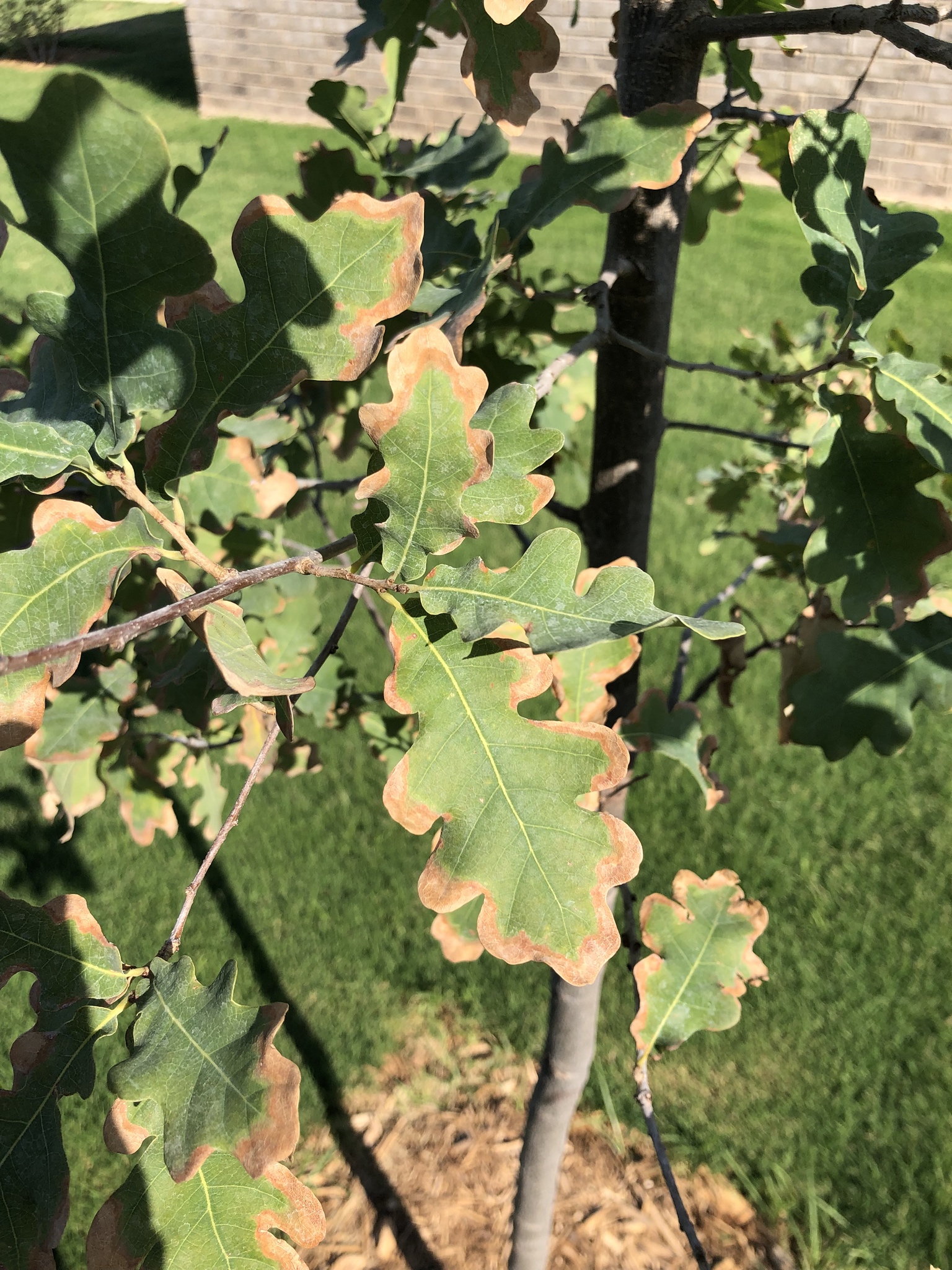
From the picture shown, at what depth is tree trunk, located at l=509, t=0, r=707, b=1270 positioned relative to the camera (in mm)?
1135

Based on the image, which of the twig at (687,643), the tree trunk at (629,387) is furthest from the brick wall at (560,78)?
the tree trunk at (629,387)

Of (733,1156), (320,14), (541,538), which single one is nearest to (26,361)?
(541,538)

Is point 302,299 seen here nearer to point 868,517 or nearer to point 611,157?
point 611,157

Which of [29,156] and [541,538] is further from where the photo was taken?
[541,538]

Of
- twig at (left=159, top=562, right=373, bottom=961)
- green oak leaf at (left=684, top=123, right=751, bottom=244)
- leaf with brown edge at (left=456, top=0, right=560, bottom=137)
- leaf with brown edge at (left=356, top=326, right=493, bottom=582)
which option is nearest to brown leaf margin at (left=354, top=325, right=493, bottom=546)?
leaf with brown edge at (left=356, top=326, right=493, bottom=582)

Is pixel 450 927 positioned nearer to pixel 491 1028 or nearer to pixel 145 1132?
pixel 145 1132

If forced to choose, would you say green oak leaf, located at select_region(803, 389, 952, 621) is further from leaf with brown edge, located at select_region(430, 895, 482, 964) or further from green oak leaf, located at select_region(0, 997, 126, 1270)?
green oak leaf, located at select_region(0, 997, 126, 1270)

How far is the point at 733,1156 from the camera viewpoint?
2.39m

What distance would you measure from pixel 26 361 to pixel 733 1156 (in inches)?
92.0

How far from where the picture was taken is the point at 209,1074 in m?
0.76

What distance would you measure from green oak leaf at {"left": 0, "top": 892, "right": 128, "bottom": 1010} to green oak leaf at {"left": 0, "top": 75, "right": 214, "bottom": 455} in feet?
1.35

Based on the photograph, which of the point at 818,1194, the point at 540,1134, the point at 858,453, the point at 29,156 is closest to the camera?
the point at 29,156

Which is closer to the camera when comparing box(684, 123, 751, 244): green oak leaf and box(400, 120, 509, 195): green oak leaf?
box(400, 120, 509, 195): green oak leaf

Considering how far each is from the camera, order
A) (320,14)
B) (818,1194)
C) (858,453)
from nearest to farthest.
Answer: (858,453) → (818,1194) → (320,14)
